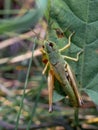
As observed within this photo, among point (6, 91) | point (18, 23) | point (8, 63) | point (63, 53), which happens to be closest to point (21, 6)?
point (8, 63)

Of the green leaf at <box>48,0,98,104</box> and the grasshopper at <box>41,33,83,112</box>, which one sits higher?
the green leaf at <box>48,0,98,104</box>

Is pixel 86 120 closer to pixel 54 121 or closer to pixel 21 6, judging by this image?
pixel 54 121

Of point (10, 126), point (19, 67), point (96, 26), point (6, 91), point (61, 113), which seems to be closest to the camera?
point (96, 26)

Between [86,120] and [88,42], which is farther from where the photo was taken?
[86,120]

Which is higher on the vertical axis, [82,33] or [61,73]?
[82,33]

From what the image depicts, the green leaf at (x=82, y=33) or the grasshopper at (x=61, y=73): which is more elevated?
the green leaf at (x=82, y=33)
